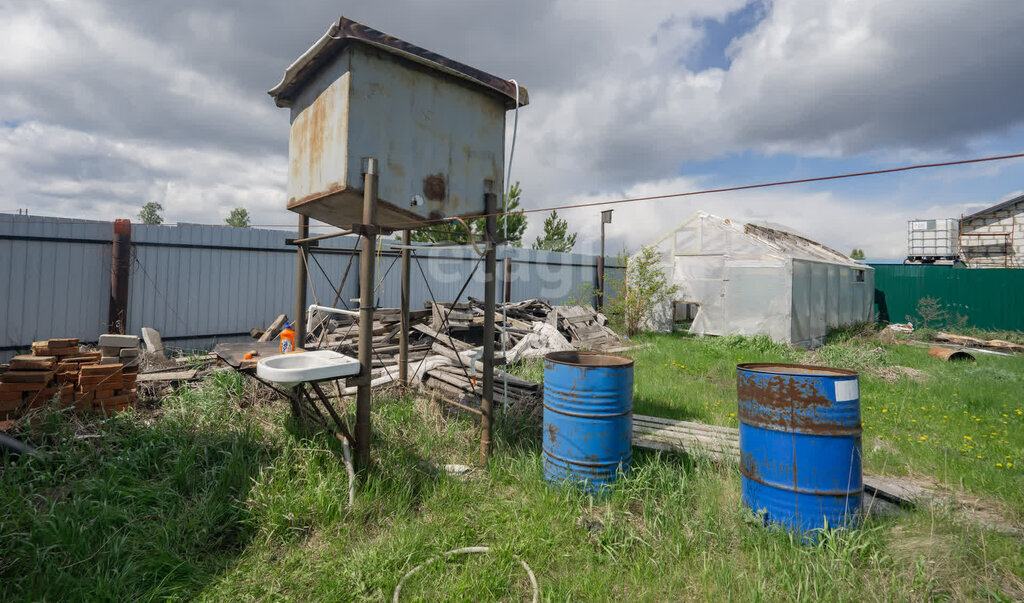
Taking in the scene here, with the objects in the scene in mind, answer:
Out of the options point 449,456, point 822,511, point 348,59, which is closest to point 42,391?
point 449,456

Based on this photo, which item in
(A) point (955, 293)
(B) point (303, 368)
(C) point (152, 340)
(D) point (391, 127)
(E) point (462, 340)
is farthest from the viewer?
(A) point (955, 293)

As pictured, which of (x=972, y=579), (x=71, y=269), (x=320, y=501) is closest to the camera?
(x=972, y=579)

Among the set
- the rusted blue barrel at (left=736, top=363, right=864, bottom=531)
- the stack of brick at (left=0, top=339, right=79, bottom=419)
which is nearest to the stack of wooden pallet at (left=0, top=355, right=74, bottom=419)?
the stack of brick at (left=0, top=339, right=79, bottom=419)

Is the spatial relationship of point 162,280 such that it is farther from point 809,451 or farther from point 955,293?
point 955,293

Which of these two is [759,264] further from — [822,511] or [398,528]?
[398,528]

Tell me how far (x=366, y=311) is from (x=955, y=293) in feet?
65.3

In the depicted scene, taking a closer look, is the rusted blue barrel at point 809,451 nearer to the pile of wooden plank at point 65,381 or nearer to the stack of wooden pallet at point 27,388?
the pile of wooden plank at point 65,381

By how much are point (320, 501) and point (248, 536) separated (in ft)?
1.56

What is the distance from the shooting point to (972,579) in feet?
8.39

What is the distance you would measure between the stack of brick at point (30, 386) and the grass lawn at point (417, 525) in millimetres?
353

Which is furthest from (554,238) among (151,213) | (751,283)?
(151,213)

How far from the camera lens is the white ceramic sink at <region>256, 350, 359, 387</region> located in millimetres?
3139

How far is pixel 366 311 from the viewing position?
3797 millimetres

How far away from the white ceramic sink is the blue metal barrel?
1690mm
